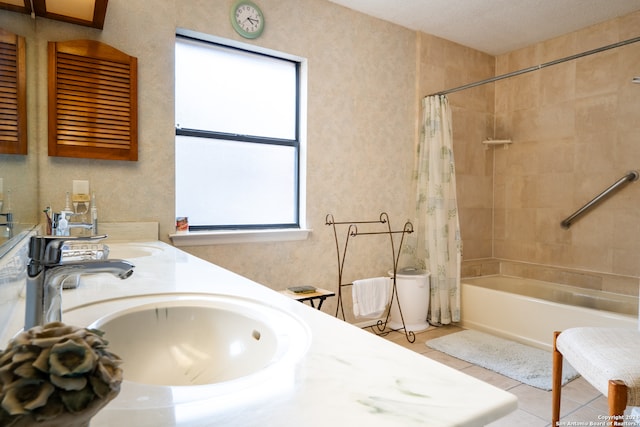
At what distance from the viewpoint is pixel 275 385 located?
0.53m

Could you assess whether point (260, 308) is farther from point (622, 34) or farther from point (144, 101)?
point (622, 34)

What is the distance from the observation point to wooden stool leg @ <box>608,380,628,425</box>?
53.0 inches

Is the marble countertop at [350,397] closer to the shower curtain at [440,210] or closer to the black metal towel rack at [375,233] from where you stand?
the black metal towel rack at [375,233]

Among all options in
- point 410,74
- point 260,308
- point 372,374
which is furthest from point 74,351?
point 410,74

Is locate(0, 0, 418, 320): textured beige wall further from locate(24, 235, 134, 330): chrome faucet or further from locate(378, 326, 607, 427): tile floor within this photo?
locate(24, 235, 134, 330): chrome faucet

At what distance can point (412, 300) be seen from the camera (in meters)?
3.35

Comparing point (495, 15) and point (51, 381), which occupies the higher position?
point (495, 15)

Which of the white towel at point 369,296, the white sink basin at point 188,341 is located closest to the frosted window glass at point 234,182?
the white towel at point 369,296

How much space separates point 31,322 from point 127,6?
2.28 meters

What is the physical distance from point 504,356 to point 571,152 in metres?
1.98

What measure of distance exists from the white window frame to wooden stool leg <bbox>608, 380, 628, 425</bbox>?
2.04m

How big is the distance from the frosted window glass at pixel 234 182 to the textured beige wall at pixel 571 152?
2.34m

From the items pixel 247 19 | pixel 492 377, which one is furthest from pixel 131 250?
pixel 492 377

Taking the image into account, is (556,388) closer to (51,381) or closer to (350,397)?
(350,397)
